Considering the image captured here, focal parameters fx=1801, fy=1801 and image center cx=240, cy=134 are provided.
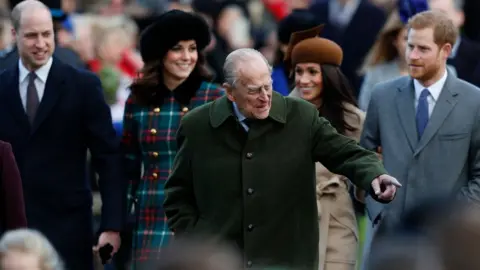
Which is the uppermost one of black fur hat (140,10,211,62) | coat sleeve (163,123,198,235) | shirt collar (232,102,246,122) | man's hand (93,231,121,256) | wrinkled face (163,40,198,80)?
black fur hat (140,10,211,62)

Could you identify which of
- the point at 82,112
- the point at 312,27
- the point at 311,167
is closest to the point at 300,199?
the point at 311,167

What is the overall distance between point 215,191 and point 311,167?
0.52 metres

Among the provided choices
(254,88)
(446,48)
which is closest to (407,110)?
(446,48)

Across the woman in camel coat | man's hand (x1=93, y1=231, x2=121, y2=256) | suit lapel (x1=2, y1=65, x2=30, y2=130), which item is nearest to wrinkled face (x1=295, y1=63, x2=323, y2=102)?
the woman in camel coat

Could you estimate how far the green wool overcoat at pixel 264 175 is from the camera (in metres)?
9.47

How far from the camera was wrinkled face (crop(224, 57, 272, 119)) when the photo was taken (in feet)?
30.8

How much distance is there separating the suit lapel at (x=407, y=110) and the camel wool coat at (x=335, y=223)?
1.89 ft

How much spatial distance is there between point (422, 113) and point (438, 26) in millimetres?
546

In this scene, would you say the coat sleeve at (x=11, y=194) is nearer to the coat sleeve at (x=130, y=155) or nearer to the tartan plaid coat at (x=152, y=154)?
the tartan plaid coat at (x=152, y=154)

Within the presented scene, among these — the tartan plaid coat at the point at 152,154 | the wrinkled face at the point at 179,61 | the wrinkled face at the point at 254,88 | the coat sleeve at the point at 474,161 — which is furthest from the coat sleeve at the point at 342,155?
the wrinkled face at the point at 179,61

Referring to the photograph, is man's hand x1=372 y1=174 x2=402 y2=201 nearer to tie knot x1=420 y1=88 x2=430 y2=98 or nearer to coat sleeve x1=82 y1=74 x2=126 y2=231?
tie knot x1=420 y1=88 x2=430 y2=98

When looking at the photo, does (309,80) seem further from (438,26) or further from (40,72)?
(40,72)

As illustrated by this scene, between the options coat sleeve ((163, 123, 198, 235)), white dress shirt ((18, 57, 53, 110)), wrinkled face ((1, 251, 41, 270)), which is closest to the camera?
wrinkled face ((1, 251, 41, 270))

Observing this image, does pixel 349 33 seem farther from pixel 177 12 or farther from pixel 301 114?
pixel 301 114
